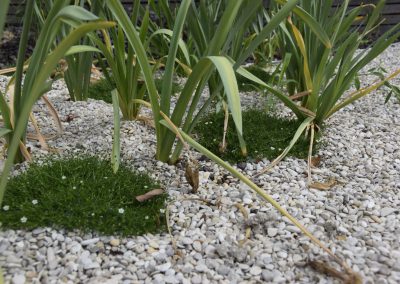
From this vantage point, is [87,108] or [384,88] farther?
[384,88]

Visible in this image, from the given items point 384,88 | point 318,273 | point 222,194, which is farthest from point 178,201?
point 384,88

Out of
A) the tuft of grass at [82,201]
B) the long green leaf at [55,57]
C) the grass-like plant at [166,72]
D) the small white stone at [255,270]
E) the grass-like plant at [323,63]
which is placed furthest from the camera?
the grass-like plant at [323,63]

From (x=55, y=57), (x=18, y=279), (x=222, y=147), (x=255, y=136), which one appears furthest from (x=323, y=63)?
(x=18, y=279)

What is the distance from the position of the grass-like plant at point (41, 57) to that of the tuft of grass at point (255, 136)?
77cm

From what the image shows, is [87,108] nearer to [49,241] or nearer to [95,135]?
[95,135]

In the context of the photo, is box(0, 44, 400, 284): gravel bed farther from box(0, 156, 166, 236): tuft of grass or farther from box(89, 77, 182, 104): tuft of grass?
box(89, 77, 182, 104): tuft of grass

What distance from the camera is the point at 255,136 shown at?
1959mm

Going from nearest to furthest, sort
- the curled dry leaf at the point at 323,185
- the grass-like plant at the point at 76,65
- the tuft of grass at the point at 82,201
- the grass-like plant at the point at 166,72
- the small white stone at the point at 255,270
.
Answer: the small white stone at the point at 255,270 → the tuft of grass at the point at 82,201 → the grass-like plant at the point at 166,72 → the curled dry leaf at the point at 323,185 → the grass-like plant at the point at 76,65

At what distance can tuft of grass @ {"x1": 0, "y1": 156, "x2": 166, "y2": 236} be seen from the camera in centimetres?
127

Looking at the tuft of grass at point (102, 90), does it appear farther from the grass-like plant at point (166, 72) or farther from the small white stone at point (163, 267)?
the small white stone at point (163, 267)

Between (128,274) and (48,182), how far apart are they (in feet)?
1.51

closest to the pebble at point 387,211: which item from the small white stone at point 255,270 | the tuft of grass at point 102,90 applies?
the small white stone at point 255,270

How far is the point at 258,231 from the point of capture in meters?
1.35

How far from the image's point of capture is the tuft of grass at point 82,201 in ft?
4.17
